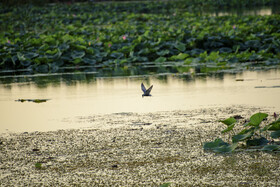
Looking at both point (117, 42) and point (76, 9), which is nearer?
point (117, 42)

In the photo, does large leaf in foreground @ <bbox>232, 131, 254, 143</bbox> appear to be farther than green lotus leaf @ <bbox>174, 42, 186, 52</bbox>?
No

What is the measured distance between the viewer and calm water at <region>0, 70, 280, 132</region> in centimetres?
410

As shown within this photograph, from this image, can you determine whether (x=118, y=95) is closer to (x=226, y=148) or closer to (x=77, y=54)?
(x=226, y=148)

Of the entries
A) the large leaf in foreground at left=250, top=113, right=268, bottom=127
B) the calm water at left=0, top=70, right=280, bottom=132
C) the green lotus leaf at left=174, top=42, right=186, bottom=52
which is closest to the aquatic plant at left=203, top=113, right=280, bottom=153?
the large leaf in foreground at left=250, top=113, right=268, bottom=127

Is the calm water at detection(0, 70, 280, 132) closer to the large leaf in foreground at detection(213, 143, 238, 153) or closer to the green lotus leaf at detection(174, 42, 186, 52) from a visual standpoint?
the large leaf in foreground at detection(213, 143, 238, 153)

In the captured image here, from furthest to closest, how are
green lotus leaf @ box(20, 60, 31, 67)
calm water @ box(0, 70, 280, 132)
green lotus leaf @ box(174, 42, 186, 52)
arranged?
green lotus leaf @ box(174, 42, 186, 52) → green lotus leaf @ box(20, 60, 31, 67) → calm water @ box(0, 70, 280, 132)

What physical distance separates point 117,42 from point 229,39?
1.95 metres

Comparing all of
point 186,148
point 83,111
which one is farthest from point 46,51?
point 186,148

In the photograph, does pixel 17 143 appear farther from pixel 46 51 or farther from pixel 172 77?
pixel 46 51

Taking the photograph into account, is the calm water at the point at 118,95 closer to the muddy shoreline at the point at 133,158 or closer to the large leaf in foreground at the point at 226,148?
the muddy shoreline at the point at 133,158

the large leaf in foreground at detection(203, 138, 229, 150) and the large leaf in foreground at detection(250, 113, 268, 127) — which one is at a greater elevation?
the large leaf in foreground at detection(250, 113, 268, 127)

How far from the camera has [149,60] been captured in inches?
334

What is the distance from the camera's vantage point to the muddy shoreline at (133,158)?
2436 mm

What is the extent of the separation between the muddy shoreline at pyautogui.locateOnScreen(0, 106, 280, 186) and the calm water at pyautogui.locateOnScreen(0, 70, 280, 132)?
397mm
